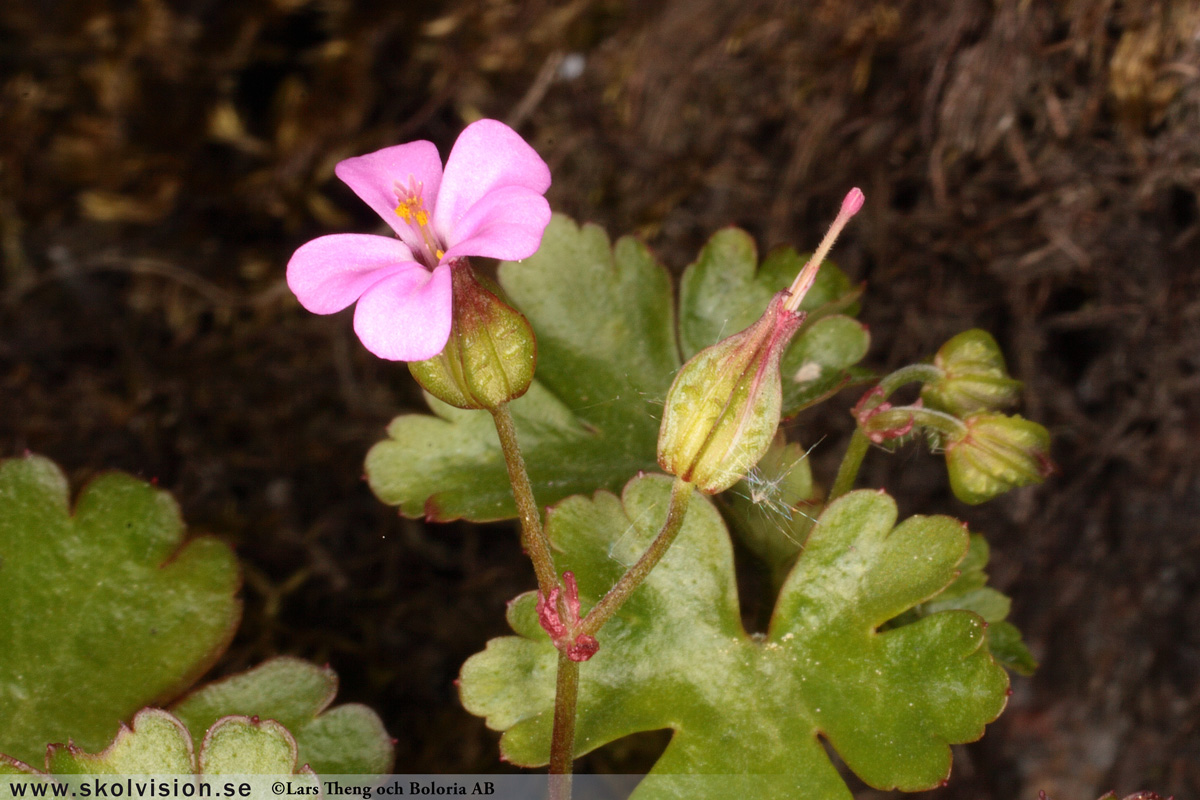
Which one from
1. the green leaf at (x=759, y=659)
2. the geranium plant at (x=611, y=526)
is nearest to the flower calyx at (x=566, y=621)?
the geranium plant at (x=611, y=526)

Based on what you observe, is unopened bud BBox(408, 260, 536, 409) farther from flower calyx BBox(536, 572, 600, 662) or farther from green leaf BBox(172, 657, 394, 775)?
green leaf BBox(172, 657, 394, 775)

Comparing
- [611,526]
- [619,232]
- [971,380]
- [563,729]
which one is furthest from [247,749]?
[619,232]

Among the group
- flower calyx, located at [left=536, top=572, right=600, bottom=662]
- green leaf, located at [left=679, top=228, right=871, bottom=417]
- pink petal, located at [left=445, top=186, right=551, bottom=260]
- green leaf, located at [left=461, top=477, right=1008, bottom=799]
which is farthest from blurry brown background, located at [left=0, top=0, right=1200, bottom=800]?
pink petal, located at [left=445, top=186, right=551, bottom=260]

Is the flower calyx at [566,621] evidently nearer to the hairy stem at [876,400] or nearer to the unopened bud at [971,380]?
the hairy stem at [876,400]

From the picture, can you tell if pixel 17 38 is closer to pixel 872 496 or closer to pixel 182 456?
pixel 182 456

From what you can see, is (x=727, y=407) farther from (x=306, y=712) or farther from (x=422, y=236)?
(x=306, y=712)
